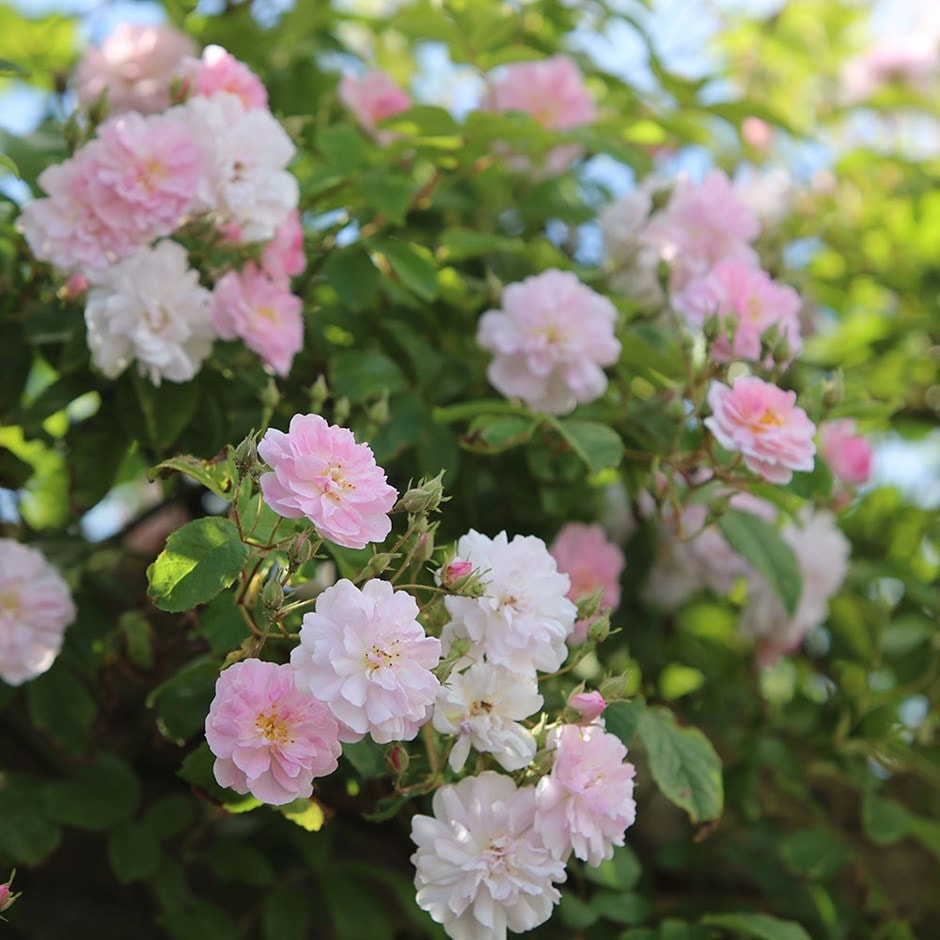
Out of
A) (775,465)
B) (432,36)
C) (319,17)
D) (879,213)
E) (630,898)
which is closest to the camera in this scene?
(775,465)

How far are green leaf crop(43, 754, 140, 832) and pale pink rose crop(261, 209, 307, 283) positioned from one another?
1.74 feet

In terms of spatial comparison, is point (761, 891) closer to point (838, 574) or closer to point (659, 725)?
point (838, 574)

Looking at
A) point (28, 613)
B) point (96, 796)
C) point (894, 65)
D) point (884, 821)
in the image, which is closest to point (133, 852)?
point (96, 796)

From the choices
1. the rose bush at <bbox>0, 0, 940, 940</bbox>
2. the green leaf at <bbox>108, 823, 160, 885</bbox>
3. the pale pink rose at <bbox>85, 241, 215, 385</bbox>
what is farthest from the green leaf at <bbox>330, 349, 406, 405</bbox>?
the green leaf at <bbox>108, 823, 160, 885</bbox>

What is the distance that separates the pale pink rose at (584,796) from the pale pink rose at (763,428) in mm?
278

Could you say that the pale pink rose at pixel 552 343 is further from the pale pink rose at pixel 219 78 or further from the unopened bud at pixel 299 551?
the unopened bud at pixel 299 551

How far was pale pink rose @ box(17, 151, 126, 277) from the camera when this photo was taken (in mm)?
1071

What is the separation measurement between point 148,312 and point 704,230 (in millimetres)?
633

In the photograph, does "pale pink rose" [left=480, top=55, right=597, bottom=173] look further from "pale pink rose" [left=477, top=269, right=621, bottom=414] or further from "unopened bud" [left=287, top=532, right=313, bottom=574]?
"unopened bud" [left=287, top=532, right=313, bottom=574]

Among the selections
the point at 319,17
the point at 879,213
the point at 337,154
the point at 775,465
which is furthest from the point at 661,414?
the point at 879,213

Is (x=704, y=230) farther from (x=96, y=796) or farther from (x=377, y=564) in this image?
(x=96, y=796)

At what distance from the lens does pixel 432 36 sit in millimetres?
1388

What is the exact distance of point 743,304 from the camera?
1178 millimetres

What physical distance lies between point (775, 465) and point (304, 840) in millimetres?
638
